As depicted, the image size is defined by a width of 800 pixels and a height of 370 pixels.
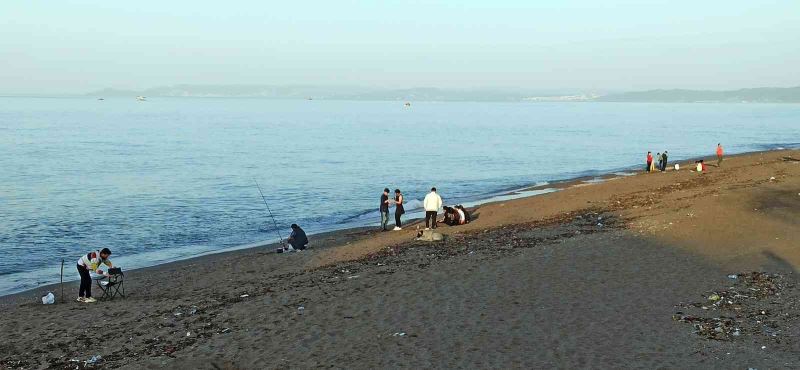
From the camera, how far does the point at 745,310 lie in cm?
1108

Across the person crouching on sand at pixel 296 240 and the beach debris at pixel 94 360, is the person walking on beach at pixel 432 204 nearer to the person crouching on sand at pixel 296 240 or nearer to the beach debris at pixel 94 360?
the person crouching on sand at pixel 296 240

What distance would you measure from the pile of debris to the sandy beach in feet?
0.12

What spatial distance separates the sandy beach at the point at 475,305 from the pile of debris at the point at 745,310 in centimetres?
4

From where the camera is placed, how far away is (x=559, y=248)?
53.4 ft

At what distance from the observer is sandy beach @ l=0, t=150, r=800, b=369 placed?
9.77 metres

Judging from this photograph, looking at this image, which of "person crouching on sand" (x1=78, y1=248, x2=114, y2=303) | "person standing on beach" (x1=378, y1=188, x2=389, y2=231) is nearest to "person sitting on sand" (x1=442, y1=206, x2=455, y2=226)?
"person standing on beach" (x1=378, y1=188, x2=389, y2=231)

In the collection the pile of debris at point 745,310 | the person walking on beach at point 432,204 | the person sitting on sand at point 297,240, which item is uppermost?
the person walking on beach at point 432,204

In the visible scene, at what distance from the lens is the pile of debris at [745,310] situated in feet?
33.4

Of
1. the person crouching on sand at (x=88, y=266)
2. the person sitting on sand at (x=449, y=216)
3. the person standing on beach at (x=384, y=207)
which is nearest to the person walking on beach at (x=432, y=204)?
the person sitting on sand at (x=449, y=216)

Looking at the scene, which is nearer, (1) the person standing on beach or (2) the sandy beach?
(2) the sandy beach

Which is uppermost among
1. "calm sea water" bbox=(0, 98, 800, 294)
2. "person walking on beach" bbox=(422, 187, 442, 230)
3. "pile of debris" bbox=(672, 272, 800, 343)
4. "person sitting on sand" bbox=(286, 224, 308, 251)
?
"person walking on beach" bbox=(422, 187, 442, 230)

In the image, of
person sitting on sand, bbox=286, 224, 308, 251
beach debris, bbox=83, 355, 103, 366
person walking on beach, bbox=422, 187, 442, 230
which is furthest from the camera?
person walking on beach, bbox=422, 187, 442, 230

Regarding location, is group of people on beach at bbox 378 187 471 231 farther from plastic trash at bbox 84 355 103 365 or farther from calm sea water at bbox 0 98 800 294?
plastic trash at bbox 84 355 103 365

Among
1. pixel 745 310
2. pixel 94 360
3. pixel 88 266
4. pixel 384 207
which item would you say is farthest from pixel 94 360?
pixel 384 207
